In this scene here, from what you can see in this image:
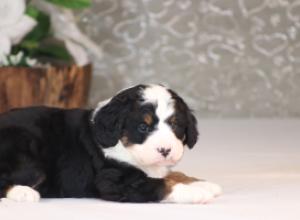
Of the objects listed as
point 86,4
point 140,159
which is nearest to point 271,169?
point 140,159

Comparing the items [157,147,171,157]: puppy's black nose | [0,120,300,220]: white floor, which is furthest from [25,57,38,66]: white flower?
[157,147,171,157]: puppy's black nose

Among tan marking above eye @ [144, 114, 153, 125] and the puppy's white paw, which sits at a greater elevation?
tan marking above eye @ [144, 114, 153, 125]

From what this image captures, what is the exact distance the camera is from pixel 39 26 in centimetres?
284

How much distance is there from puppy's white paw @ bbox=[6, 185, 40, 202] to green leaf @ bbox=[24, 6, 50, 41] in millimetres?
1331

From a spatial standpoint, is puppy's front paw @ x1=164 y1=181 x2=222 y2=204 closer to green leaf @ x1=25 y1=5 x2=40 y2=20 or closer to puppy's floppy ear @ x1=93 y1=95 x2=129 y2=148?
puppy's floppy ear @ x1=93 y1=95 x2=129 y2=148

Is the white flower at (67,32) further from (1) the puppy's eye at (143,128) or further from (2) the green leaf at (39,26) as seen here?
(1) the puppy's eye at (143,128)

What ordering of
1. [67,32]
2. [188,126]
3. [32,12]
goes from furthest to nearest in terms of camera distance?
[67,32]
[32,12]
[188,126]

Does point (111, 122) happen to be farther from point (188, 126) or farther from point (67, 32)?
point (67, 32)

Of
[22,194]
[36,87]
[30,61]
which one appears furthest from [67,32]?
[22,194]

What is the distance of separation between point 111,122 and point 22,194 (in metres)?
0.24

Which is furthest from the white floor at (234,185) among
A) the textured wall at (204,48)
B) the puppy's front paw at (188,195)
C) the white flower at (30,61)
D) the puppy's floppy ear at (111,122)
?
the white flower at (30,61)

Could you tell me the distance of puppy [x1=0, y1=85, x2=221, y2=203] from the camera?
1.54 m

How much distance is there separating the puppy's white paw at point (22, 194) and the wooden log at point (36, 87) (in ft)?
3.43

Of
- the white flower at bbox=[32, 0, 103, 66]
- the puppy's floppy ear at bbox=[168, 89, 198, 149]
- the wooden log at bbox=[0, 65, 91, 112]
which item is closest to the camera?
the puppy's floppy ear at bbox=[168, 89, 198, 149]
